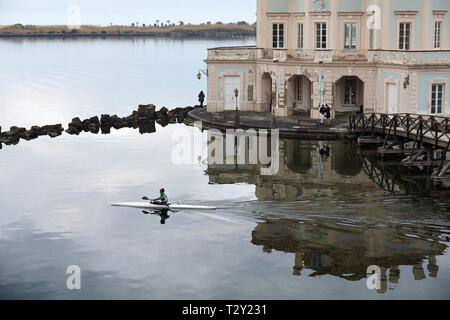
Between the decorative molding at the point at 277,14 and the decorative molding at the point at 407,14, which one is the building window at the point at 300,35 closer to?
the decorative molding at the point at 277,14

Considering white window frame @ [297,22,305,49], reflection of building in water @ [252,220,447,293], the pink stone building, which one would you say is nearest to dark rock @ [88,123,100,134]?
the pink stone building

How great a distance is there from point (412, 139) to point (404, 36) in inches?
536

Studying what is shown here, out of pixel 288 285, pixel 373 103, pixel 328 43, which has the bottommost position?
pixel 288 285

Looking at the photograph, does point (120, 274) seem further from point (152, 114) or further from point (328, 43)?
point (152, 114)

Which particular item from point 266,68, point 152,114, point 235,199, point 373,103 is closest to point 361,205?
point 235,199

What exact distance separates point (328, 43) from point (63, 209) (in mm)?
28639

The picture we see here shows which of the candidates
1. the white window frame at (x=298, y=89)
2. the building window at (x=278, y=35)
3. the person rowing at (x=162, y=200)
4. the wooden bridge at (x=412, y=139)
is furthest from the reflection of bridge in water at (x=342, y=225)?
the building window at (x=278, y=35)

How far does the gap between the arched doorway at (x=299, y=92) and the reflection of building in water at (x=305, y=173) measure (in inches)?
423

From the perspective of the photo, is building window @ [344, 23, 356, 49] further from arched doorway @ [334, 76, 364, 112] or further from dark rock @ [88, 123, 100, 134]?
dark rock @ [88, 123, 100, 134]

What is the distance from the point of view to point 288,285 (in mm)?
26734

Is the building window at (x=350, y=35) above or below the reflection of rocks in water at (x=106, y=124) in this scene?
above

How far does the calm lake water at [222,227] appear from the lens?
27.0 metres

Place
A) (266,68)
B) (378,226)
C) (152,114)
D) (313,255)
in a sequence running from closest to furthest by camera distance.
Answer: (313,255)
(378,226)
(266,68)
(152,114)

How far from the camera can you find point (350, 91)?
198ft
